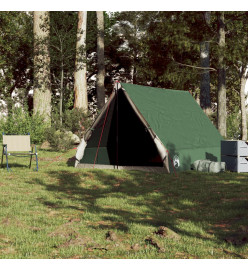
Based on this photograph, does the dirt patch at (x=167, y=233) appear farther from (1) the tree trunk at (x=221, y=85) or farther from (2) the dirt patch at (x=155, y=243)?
(1) the tree trunk at (x=221, y=85)

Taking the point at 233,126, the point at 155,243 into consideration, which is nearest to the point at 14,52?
the point at 233,126

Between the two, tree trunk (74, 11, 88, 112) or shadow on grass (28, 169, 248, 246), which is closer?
shadow on grass (28, 169, 248, 246)

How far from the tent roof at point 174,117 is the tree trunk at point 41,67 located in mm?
7489

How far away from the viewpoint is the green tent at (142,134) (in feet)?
32.3

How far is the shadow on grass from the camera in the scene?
5.02 m

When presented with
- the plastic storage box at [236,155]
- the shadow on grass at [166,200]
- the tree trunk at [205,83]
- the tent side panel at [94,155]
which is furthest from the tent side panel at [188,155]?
the tree trunk at [205,83]

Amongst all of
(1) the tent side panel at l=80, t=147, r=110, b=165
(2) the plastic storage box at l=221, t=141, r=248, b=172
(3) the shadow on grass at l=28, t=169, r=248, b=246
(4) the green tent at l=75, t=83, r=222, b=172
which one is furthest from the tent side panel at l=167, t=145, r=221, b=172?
(1) the tent side panel at l=80, t=147, r=110, b=165

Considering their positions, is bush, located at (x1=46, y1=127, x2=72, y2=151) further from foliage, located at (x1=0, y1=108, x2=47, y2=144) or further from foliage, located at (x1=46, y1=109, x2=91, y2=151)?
foliage, located at (x1=0, y1=108, x2=47, y2=144)

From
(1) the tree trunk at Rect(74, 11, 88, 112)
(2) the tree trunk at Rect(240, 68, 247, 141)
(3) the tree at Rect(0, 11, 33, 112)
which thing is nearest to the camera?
(1) the tree trunk at Rect(74, 11, 88, 112)

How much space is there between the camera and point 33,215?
18.1 feet

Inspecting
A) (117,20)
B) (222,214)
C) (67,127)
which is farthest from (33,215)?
(117,20)

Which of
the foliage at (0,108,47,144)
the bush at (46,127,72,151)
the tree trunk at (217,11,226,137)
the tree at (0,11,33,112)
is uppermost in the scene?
the tree at (0,11,33,112)

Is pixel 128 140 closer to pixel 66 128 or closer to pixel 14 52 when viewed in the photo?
pixel 66 128

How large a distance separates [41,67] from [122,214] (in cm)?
1307
